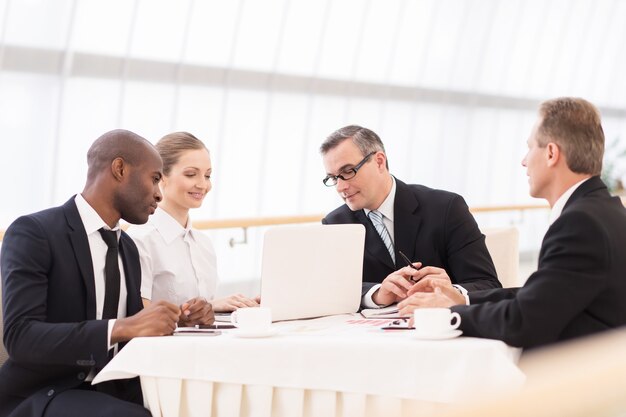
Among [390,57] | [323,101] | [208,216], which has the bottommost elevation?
[208,216]

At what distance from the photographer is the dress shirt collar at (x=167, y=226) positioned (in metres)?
3.67

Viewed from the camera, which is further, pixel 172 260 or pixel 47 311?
pixel 172 260

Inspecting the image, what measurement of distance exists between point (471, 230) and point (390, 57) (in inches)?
288

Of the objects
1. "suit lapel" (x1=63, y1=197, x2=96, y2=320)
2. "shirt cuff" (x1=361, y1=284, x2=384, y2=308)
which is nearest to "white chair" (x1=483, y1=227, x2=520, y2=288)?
"shirt cuff" (x1=361, y1=284, x2=384, y2=308)

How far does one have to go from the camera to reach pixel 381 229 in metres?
3.98

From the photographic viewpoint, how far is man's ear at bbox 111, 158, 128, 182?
9.93 ft

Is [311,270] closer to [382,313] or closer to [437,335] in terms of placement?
[382,313]

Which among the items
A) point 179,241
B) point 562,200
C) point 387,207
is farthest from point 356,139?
point 562,200

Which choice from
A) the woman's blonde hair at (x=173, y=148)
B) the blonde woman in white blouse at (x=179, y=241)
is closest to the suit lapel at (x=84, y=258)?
the blonde woman in white blouse at (x=179, y=241)

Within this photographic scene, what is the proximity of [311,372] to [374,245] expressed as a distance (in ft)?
4.80

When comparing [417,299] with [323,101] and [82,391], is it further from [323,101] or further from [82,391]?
[323,101]

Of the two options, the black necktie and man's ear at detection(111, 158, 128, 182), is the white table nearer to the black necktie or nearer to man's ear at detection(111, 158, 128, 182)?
the black necktie

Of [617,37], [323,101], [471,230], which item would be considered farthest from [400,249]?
[617,37]

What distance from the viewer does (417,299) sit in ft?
9.73
